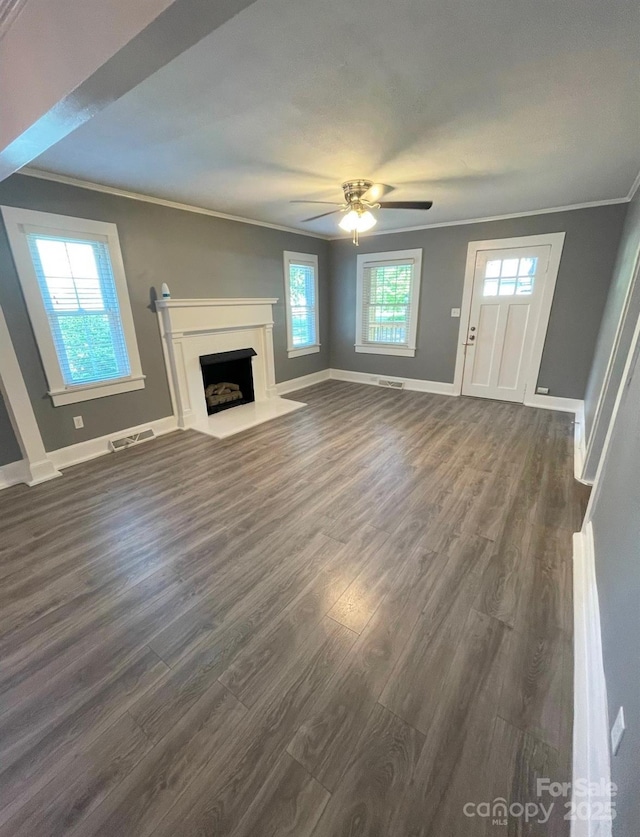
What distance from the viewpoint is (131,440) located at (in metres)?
3.62

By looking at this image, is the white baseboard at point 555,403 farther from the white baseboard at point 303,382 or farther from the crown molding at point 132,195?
the crown molding at point 132,195

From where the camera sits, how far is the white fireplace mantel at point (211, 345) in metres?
3.81

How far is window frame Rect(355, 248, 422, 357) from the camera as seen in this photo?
16.5 ft

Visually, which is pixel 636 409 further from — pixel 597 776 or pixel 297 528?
pixel 297 528

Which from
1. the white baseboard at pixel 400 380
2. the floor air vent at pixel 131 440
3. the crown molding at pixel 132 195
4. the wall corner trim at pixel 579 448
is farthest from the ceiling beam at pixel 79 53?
the white baseboard at pixel 400 380

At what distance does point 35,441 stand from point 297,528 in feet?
8.22

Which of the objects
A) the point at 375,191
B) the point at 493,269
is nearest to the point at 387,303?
the point at 493,269

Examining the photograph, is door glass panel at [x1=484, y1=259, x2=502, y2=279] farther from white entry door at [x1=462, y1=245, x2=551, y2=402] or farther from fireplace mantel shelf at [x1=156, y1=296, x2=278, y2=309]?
fireplace mantel shelf at [x1=156, y1=296, x2=278, y2=309]

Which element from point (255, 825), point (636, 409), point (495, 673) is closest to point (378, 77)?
point (636, 409)

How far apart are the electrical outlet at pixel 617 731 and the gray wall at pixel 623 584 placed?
0.08 ft

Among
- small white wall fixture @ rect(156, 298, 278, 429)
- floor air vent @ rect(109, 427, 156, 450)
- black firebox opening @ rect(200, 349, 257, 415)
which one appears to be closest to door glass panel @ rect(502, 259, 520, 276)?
small white wall fixture @ rect(156, 298, 278, 429)

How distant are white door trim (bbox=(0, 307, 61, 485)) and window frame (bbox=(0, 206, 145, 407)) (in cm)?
24

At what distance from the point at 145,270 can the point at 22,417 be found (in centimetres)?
185

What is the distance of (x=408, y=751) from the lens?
1120mm
